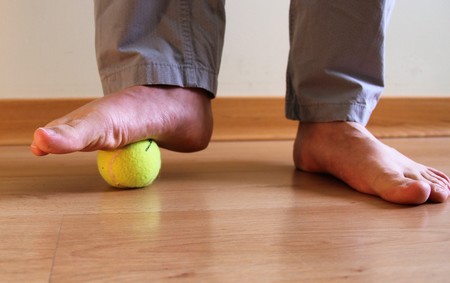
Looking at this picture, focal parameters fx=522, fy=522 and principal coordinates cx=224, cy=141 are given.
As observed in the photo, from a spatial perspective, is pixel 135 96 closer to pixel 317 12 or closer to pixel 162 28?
pixel 162 28

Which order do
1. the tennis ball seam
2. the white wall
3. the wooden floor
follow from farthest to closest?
the white wall → the tennis ball seam → the wooden floor

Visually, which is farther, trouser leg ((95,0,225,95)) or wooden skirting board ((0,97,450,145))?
wooden skirting board ((0,97,450,145))

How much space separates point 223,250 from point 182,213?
0.15 metres

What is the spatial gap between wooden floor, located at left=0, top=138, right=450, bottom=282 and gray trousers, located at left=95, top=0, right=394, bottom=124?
0.16 m

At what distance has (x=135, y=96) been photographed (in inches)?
32.6

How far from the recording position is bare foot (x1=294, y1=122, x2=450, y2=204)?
30.3 inches

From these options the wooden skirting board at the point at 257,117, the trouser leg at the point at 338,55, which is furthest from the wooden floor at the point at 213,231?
the wooden skirting board at the point at 257,117

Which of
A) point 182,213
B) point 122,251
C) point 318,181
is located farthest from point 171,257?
point 318,181

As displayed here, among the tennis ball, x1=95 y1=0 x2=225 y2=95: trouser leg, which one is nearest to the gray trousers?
x1=95 y1=0 x2=225 y2=95: trouser leg

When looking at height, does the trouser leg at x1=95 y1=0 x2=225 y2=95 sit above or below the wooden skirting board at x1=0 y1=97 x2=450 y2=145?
above

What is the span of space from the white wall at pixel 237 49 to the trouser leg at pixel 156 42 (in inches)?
20.1

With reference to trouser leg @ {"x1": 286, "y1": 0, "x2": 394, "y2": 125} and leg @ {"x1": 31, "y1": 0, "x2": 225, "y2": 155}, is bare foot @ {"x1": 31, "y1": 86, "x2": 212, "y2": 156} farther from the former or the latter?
trouser leg @ {"x1": 286, "y1": 0, "x2": 394, "y2": 125}

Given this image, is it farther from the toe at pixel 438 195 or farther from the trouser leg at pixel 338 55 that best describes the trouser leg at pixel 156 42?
the toe at pixel 438 195

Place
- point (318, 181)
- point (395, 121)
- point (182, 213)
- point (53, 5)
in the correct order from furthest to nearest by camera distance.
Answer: point (395, 121) < point (53, 5) < point (318, 181) < point (182, 213)
